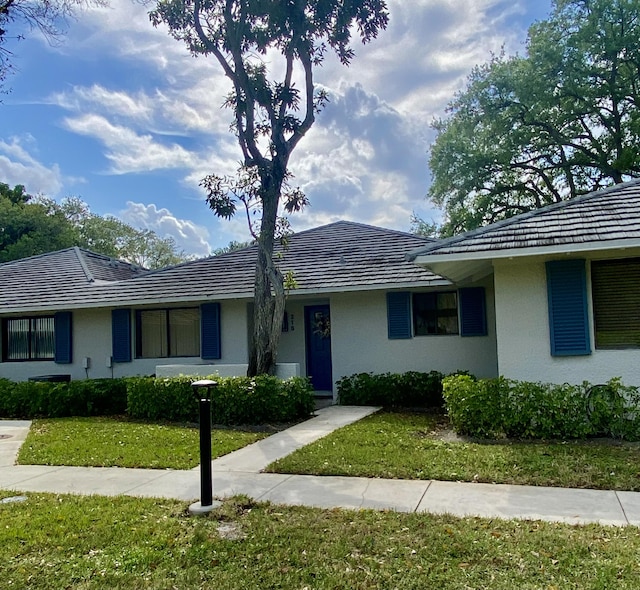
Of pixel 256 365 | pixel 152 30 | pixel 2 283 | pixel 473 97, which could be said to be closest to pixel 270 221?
pixel 256 365

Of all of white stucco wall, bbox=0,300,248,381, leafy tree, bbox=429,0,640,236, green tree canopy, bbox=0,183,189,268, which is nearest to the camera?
white stucco wall, bbox=0,300,248,381

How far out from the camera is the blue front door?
14.1m

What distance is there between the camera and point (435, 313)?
1249 cm

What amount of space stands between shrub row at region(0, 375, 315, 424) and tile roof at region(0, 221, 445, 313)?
301 cm

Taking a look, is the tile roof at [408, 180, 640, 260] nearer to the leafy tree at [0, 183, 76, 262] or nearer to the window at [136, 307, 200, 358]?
the window at [136, 307, 200, 358]

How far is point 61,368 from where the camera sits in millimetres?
15312

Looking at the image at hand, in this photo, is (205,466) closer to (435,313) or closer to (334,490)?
(334,490)

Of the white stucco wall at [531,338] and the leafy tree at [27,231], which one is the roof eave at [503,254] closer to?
the white stucco wall at [531,338]

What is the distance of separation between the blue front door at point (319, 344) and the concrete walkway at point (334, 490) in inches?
263

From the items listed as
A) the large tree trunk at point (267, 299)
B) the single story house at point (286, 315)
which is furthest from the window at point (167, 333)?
the large tree trunk at point (267, 299)

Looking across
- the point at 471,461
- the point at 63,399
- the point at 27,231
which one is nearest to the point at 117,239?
the point at 27,231

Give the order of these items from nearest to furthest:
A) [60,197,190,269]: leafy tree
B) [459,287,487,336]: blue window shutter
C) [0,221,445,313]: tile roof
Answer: [459,287,487,336]: blue window shutter, [0,221,445,313]: tile roof, [60,197,190,269]: leafy tree

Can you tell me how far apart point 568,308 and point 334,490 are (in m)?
4.83

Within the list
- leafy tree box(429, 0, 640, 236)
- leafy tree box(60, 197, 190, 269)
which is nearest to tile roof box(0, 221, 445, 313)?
leafy tree box(429, 0, 640, 236)
